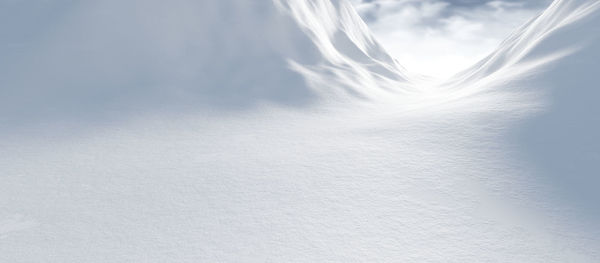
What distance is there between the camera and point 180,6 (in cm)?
972

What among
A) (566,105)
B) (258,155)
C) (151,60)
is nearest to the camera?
(566,105)

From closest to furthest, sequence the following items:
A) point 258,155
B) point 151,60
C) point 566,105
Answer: point 566,105 < point 258,155 < point 151,60

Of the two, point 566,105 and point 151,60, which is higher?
point 151,60

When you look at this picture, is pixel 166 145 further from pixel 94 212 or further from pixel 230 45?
pixel 230 45

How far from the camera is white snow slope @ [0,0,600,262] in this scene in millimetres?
3037

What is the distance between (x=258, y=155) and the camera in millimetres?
4938

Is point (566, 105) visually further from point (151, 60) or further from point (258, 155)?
point (151, 60)

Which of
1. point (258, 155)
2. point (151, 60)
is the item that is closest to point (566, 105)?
point (258, 155)

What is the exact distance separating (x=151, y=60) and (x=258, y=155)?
4.79 m

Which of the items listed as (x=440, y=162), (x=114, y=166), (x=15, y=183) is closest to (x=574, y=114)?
(x=440, y=162)

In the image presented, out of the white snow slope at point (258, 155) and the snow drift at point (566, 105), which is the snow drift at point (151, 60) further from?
the snow drift at point (566, 105)

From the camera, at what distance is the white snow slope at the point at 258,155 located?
3.04 metres

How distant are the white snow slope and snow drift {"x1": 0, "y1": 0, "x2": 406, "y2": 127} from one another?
0.15 ft

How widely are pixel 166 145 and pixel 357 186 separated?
3040mm
